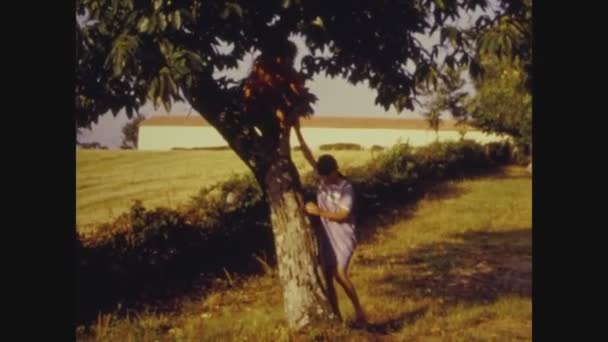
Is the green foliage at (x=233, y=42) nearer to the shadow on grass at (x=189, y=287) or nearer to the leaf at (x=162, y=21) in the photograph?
the leaf at (x=162, y=21)

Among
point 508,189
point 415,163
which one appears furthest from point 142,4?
point 508,189

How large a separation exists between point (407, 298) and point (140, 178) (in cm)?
2835

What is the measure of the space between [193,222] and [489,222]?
1030cm

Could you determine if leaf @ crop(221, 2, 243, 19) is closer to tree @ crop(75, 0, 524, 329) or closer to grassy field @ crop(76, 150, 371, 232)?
tree @ crop(75, 0, 524, 329)

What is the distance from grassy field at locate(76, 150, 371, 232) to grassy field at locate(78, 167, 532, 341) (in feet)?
13.3

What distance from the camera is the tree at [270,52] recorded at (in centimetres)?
462

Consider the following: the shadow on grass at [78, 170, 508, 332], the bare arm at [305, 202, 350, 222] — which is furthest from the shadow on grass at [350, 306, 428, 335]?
the bare arm at [305, 202, 350, 222]

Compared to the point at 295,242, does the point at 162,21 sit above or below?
above

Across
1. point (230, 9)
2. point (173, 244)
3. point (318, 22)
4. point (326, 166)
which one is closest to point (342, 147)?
point (173, 244)

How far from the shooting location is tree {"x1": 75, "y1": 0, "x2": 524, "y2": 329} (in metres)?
4.62

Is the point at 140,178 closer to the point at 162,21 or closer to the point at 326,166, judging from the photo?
the point at 326,166

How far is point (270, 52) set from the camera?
5988 mm

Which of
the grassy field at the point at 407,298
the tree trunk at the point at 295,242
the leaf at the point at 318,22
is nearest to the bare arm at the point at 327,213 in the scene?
the tree trunk at the point at 295,242

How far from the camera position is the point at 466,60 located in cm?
593
